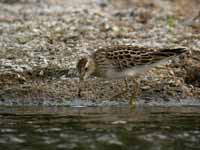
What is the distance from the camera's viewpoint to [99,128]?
10.4 meters

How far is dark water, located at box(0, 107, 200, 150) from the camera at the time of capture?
9.57m

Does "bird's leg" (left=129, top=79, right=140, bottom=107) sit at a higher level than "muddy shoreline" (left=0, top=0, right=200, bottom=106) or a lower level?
lower

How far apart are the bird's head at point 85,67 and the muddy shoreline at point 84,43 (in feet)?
1.26

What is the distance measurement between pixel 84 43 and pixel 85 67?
2.84 metres

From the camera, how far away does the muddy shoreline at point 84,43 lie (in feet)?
40.8

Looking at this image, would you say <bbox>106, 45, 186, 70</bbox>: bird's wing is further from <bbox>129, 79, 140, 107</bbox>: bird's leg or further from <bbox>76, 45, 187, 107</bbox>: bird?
<bbox>129, 79, 140, 107</bbox>: bird's leg

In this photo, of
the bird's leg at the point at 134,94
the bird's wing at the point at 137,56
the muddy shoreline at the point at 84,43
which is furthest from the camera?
the muddy shoreline at the point at 84,43

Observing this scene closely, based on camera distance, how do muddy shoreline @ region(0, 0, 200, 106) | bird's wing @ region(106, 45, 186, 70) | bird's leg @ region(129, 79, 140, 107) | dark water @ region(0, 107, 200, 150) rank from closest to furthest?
dark water @ region(0, 107, 200, 150)
bird's wing @ region(106, 45, 186, 70)
bird's leg @ region(129, 79, 140, 107)
muddy shoreline @ region(0, 0, 200, 106)

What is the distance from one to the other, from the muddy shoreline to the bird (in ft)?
1.32

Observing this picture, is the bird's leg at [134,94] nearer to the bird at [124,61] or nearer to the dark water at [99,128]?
the bird at [124,61]

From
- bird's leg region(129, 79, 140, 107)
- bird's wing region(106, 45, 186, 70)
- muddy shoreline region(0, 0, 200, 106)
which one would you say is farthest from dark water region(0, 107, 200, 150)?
bird's wing region(106, 45, 186, 70)

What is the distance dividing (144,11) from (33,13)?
261 centimetres

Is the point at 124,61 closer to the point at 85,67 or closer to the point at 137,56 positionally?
the point at 137,56

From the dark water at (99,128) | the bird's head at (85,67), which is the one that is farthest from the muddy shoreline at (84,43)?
the dark water at (99,128)
